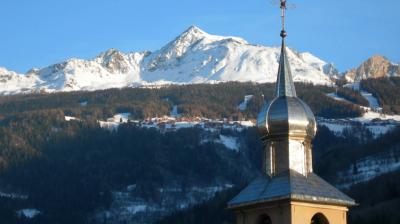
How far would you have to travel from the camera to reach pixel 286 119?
3425 centimetres

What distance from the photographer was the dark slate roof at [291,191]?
32.8m

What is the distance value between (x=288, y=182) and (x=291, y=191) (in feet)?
2.27

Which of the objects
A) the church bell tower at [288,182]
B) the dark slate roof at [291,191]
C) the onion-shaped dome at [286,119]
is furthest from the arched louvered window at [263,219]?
the onion-shaped dome at [286,119]

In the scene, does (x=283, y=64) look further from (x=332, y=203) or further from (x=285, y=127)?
(x=332, y=203)

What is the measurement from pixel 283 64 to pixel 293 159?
11.2 ft

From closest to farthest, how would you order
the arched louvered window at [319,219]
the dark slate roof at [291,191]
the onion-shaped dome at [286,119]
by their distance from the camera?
1. the dark slate roof at [291,191]
2. the arched louvered window at [319,219]
3. the onion-shaped dome at [286,119]

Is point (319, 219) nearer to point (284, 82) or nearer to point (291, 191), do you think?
point (291, 191)

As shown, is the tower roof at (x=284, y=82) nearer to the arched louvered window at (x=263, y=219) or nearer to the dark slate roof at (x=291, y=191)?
the dark slate roof at (x=291, y=191)

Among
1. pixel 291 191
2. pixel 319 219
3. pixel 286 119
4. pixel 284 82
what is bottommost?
pixel 319 219

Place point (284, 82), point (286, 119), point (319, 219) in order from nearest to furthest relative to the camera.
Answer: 1. point (319, 219)
2. point (286, 119)
3. point (284, 82)

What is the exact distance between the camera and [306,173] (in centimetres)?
3412

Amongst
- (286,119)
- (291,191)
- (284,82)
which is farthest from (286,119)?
(291,191)

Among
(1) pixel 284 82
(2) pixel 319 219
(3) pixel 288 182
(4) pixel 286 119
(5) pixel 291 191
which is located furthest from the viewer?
(1) pixel 284 82

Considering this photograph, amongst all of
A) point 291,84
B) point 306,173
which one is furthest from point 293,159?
point 291,84
